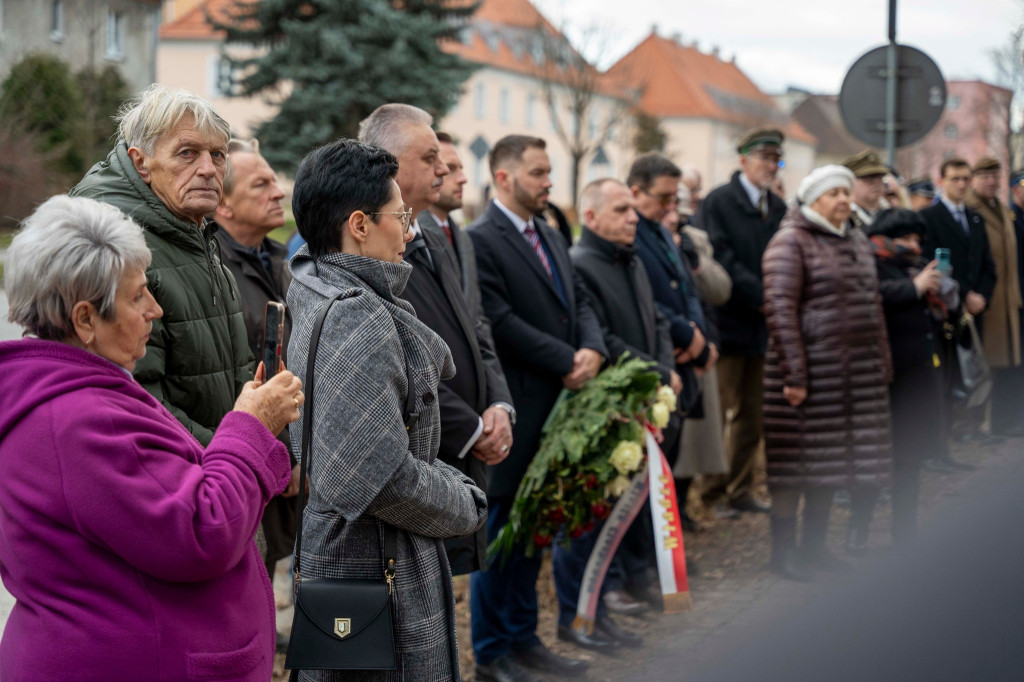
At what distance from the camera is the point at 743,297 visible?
7.90 meters

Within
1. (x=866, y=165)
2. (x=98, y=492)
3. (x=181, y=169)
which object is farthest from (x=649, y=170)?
(x=98, y=492)

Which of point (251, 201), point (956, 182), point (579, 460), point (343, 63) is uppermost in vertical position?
point (343, 63)

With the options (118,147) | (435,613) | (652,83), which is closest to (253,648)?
(435,613)

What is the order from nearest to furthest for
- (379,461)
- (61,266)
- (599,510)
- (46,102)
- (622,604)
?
(61,266)
(379,461)
(599,510)
(622,604)
(46,102)

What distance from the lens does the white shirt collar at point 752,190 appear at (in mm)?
8164

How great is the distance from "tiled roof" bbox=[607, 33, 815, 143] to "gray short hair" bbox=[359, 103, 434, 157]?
68439 millimetres

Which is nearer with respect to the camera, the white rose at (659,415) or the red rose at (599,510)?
the red rose at (599,510)

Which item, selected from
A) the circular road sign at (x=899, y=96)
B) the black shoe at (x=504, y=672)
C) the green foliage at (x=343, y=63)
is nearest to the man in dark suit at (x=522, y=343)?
the black shoe at (x=504, y=672)

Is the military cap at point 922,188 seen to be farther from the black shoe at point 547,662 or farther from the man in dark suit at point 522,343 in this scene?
the black shoe at point 547,662

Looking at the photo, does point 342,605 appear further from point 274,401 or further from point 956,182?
point 956,182

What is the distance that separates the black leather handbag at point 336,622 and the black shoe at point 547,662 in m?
2.25

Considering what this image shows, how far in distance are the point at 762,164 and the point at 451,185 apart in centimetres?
374

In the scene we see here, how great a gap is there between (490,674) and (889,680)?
4160mm

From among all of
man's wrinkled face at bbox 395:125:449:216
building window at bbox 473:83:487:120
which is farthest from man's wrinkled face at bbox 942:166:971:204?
building window at bbox 473:83:487:120
